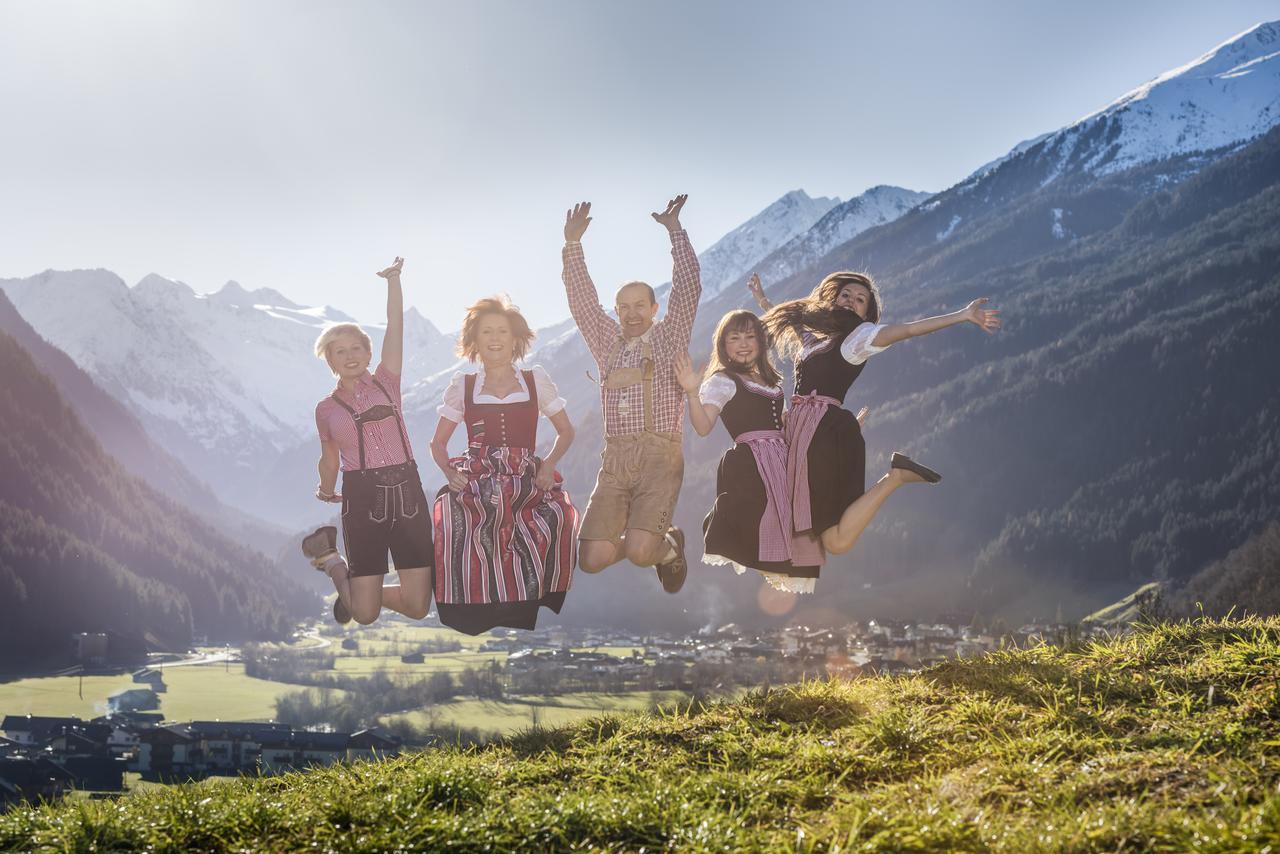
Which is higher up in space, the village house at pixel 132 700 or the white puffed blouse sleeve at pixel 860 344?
the white puffed blouse sleeve at pixel 860 344

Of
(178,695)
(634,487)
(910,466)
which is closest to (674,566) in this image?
(634,487)

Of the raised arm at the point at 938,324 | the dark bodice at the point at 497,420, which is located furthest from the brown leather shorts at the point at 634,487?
the raised arm at the point at 938,324

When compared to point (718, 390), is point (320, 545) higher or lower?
lower

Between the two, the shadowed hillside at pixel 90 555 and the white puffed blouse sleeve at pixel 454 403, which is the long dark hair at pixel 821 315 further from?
the shadowed hillside at pixel 90 555

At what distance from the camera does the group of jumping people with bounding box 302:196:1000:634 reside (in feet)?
26.9

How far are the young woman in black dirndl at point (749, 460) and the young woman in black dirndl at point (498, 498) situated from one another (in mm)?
1339

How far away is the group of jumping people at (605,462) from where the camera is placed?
8203 millimetres

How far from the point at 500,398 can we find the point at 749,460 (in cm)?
239

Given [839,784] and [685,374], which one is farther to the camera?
[685,374]

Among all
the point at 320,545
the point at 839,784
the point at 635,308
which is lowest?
the point at 839,784

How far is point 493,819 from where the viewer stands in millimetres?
4199

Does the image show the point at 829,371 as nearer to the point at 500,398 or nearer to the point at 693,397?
the point at 693,397

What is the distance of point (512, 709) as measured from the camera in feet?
283

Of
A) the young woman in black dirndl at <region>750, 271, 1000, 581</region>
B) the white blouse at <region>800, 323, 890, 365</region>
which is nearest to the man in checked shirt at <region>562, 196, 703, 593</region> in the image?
the young woman in black dirndl at <region>750, 271, 1000, 581</region>
